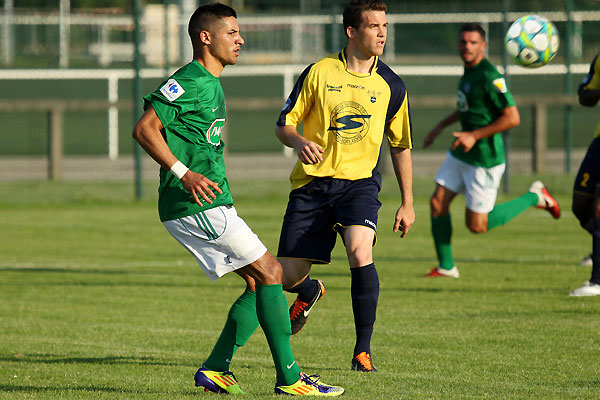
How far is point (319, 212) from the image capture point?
21.1ft

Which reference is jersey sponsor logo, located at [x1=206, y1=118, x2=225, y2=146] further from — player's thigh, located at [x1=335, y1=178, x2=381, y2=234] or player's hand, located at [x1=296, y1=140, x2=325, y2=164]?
player's thigh, located at [x1=335, y1=178, x2=381, y2=234]

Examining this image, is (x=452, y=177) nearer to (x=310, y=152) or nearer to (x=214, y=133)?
(x=310, y=152)

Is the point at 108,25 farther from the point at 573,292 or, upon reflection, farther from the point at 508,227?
the point at 573,292

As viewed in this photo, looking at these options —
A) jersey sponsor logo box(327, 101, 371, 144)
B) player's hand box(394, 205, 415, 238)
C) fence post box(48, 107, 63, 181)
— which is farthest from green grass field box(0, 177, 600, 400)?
fence post box(48, 107, 63, 181)

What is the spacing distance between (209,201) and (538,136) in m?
14.1

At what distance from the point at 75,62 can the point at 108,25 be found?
162cm

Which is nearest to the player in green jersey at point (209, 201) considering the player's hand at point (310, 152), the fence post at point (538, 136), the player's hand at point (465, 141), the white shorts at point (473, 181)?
the player's hand at point (310, 152)

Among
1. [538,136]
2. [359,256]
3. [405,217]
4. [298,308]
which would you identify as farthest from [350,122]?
[538,136]

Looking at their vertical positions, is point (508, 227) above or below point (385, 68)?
below

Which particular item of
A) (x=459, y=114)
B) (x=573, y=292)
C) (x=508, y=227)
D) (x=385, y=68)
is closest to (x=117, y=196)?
(x=508, y=227)

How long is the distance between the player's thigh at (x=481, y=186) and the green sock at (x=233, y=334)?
198 inches

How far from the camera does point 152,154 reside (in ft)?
16.6

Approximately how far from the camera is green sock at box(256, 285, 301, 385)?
202 inches

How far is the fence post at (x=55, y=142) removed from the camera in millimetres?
17688
